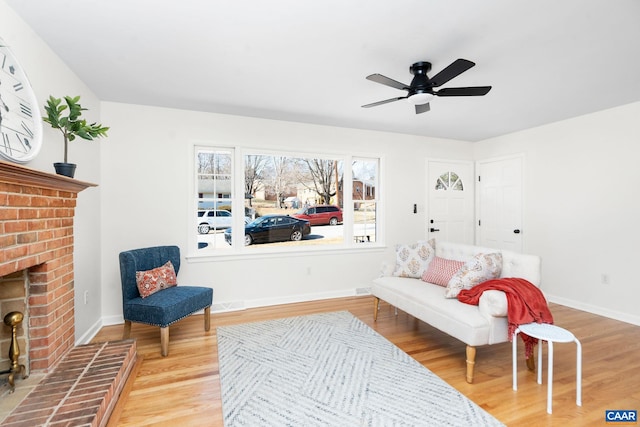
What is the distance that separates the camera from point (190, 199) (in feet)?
11.8

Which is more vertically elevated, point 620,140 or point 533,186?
point 620,140

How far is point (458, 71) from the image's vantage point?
200 centimetres

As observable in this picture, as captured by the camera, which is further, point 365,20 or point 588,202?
point 588,202

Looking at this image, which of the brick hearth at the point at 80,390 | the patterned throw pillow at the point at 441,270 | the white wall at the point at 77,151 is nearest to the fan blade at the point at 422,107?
the patterned throw pillow at the point at 441,270

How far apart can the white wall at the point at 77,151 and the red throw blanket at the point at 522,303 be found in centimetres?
338

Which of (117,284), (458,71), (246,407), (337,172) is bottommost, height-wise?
(246,407)

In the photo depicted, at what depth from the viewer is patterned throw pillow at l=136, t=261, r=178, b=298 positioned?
9.13 ft

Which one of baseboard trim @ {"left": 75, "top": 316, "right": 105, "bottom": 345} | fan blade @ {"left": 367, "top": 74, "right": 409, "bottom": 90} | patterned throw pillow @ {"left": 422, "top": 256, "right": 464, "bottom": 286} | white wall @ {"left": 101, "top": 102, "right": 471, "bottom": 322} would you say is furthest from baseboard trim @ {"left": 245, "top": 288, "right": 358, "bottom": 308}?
fan blade @ {"left": 367, "top": 74, "right": 409, "bottom": 90}

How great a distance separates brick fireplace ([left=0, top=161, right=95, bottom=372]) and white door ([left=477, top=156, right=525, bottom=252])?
17.2 feet

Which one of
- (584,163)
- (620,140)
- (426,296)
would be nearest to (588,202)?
(584,163)

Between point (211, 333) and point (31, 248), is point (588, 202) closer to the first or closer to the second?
point (211, 333)

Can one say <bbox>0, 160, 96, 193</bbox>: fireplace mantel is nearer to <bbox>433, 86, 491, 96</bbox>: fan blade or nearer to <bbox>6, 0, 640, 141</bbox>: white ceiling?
<bbox>6, 0, 640, 141</bbox>: white ceiling

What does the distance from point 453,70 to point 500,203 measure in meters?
3.46

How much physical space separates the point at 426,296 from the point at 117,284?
3257 mm
